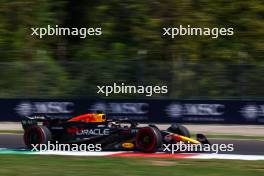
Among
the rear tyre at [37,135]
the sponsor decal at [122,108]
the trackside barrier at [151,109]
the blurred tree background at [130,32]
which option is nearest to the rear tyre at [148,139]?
the rear tyre at [37,135]

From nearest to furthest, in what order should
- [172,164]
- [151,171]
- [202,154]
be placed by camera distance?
[151,171]
[172,164]
[202,154]

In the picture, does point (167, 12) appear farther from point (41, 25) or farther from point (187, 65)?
point (187, 65)

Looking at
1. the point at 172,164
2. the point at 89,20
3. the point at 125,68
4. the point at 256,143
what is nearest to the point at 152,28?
the point at 89,20

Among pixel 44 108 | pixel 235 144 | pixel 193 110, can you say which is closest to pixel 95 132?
pixel 235 144

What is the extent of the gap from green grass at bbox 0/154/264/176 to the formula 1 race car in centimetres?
85

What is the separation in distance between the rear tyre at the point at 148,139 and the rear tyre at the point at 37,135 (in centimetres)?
172

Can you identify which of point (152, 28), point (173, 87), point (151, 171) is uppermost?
point (152, 28)

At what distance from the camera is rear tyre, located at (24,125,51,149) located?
12598 mm

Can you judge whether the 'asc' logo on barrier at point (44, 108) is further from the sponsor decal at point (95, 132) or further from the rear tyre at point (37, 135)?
the sponsor decal at point (95, 132)

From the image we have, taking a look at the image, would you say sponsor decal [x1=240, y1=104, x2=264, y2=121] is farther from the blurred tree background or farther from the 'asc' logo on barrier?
the 'asc' logo on barrier

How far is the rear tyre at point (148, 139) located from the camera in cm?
1191

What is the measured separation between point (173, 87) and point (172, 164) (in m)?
11.3

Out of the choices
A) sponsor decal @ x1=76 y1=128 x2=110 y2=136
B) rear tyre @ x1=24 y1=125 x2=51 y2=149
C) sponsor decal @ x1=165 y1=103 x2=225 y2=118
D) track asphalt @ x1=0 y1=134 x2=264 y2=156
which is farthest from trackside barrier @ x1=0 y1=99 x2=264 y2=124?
sponsor decal @ x1=76 y1=128 x2=110 y2=136

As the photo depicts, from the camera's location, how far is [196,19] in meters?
28.5
